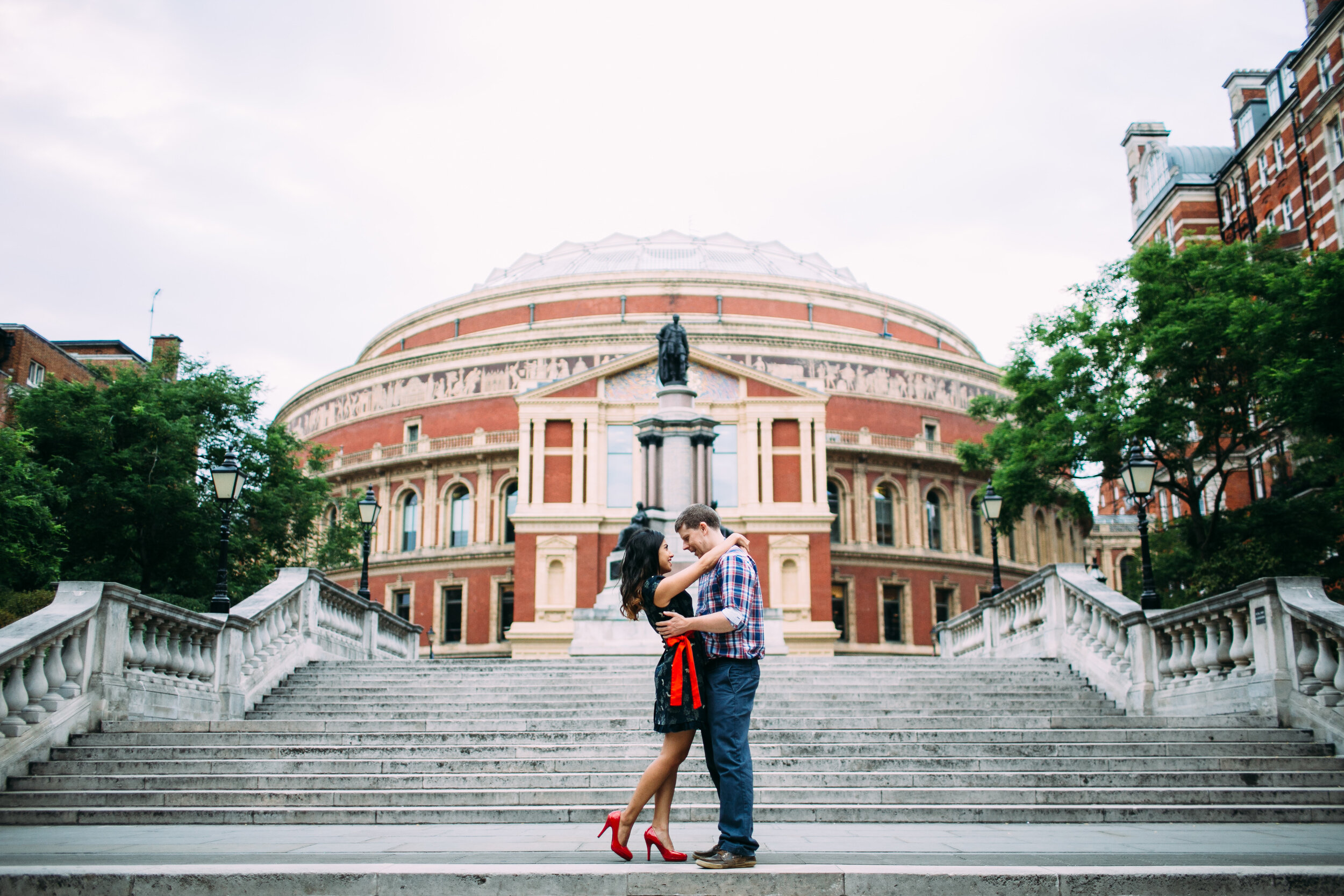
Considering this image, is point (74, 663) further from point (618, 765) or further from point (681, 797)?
point (681, 797)

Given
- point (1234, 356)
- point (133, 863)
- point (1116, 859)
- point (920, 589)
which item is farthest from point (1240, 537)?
point (133, 863)

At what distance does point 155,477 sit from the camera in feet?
97.8

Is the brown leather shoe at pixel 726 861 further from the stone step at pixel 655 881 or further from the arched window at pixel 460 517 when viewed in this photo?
the arched window at pixel 460 517

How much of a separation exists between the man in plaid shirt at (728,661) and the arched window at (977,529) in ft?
164

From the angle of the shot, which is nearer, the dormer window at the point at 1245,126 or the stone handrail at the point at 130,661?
the stone handrail at the point at 130,661

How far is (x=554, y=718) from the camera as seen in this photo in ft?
40.6

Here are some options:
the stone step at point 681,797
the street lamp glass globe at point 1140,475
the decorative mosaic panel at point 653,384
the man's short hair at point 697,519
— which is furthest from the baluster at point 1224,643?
the decorative mosaic panel at point 653,384

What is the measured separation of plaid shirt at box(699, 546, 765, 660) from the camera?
6.34m

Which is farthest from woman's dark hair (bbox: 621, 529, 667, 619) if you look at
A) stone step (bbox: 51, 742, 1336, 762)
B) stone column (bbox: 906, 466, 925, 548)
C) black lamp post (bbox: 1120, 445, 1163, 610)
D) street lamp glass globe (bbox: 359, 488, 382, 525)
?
stone column (bbox: 906, 466, 925, 548)

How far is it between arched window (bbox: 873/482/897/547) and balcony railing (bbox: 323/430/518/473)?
1756cm

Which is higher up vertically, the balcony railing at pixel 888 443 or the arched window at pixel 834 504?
the balcony railing at pixel 888 443

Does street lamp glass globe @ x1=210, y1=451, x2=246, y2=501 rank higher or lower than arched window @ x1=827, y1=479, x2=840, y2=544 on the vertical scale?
lower

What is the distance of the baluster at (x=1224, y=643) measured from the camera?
1202 centimetres

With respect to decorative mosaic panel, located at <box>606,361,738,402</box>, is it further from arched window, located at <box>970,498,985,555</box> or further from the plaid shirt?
the plaid shirt
